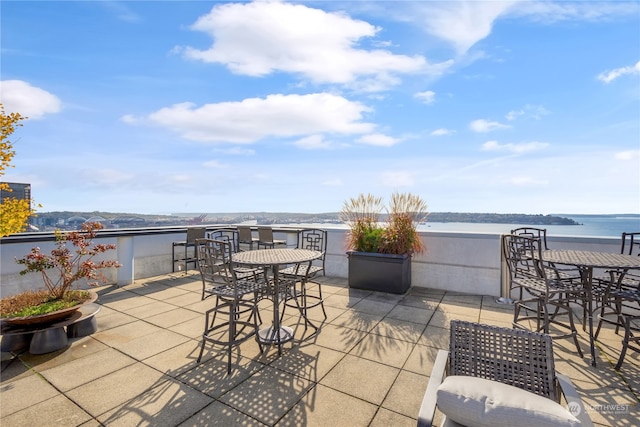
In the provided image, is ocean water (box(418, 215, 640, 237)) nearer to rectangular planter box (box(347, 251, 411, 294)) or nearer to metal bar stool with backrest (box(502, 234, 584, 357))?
rectangular planter box (box(347, 251, 411, 294))

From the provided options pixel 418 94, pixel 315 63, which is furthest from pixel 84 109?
pixel 418 94

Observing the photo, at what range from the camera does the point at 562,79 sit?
5.20 metres

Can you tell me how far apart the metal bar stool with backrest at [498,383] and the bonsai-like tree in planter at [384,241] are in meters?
2.75

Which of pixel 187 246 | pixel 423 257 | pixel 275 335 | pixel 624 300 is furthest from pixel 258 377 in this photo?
pixel 187 246

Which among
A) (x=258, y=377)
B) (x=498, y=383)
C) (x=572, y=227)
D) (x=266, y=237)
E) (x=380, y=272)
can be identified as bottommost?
(x=258, y=377)

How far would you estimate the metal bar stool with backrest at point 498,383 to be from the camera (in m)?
0.96

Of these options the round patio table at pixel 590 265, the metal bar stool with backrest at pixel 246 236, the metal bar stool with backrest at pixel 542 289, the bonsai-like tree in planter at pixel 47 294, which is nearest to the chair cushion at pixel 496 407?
the metal bar stool with backrest at pixel 542 289

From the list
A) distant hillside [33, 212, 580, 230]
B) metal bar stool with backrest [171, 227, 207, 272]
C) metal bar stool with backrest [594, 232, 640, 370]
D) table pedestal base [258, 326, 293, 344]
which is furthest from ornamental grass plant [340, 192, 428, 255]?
metal bar stool with backrest [171, 227, 207, 272]

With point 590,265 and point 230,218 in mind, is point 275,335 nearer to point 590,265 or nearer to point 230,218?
point 590,265

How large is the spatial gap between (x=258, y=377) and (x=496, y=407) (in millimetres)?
1606

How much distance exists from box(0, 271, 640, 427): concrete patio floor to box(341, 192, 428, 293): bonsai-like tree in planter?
36.7 inches

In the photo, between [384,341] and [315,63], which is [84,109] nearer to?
[315,63]

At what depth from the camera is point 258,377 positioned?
6.68ft

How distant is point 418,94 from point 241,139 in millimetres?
7968
